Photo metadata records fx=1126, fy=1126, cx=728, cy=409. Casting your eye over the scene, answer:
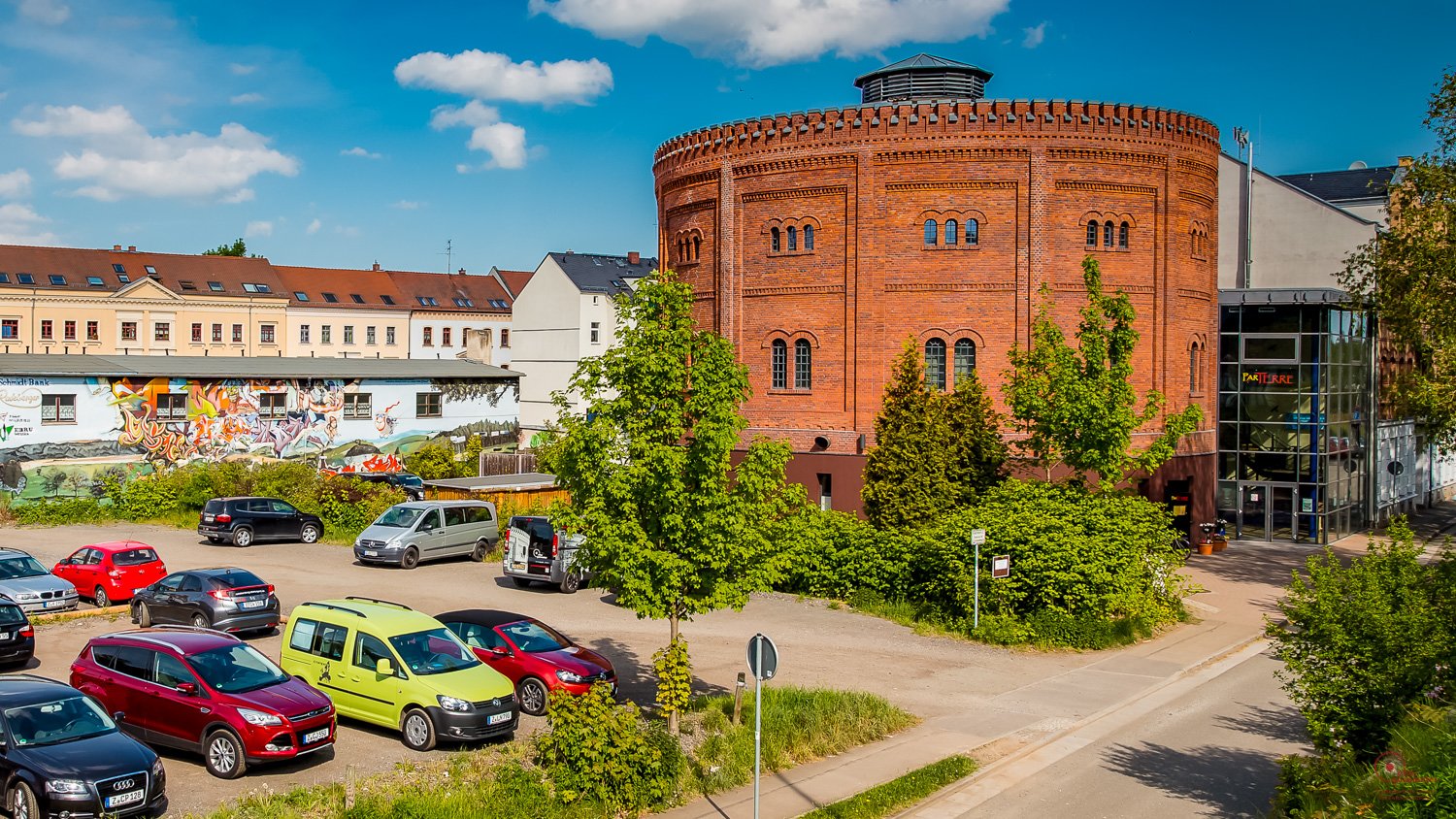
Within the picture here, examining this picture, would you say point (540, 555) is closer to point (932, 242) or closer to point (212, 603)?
point (212, 603)

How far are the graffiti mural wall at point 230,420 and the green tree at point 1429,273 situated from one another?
33570mm

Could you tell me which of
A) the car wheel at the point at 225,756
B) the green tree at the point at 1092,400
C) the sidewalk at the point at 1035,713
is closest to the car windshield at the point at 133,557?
the car wheel at the point at 225,756

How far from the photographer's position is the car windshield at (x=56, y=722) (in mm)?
12172

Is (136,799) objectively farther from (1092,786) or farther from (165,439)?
(165,439)

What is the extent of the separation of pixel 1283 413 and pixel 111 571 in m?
35.9

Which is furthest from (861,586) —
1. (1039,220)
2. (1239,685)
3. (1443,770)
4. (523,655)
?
(1443,770)

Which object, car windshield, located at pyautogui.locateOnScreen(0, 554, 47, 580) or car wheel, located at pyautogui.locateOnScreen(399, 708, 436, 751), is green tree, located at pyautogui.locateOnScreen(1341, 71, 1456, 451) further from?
car windshield, located at pyautogui.locateOnScreen(0, 554, 47, 580)

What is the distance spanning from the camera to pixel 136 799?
11.8m

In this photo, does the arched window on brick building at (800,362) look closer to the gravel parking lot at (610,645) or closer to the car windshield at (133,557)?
the gravel parking lot at (610,645)

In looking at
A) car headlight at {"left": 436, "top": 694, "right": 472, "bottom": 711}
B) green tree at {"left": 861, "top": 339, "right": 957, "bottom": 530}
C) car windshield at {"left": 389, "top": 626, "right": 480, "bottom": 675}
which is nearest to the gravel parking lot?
car headlight at {"left": 436, "top": 694, "right": 472, "bottom": 711}

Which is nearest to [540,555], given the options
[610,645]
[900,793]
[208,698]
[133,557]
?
[610,645]

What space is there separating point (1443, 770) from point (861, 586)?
63.1ft

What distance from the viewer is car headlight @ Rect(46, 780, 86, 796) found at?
37.7ft

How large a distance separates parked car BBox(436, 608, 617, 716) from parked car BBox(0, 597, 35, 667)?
6.90m
